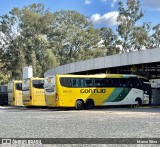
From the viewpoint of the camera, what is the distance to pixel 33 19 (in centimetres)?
6669

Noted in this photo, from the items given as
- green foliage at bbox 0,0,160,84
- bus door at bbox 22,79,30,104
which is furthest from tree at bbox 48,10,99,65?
bus door at bbox 22,79,30,104

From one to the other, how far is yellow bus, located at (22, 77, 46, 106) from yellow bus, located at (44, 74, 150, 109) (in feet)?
10.2

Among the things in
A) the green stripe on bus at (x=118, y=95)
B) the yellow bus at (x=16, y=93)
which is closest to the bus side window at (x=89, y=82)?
the green stripe on bus at (x=118, y=95)

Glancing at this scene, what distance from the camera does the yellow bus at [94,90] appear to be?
84.4 feet

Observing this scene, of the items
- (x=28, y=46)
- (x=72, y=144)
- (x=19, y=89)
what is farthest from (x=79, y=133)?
(x=28, y=46)

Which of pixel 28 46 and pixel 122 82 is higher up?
pixel 28 46

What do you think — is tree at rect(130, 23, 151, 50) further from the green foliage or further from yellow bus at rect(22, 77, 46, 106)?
yellow bus at rect(22, 77, 46, 106)

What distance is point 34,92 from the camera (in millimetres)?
29703

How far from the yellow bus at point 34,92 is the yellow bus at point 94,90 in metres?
3.11

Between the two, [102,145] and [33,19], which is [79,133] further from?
[33,19]

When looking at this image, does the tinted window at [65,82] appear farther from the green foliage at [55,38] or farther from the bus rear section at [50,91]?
the green foliage at [55,38]

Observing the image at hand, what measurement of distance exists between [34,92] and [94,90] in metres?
5.04

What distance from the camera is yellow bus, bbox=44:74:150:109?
25.7m

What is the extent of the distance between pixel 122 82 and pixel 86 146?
19246 mm
